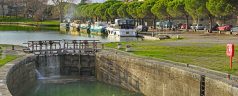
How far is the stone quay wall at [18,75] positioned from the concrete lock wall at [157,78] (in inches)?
210

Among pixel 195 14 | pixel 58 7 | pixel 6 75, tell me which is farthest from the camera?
pixel 58 7

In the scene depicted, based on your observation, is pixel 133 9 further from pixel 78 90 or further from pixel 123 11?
pixel 78 90

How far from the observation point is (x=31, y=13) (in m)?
176

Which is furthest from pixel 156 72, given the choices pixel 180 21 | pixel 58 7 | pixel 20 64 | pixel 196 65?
pixel 58 7

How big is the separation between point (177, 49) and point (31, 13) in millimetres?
146377

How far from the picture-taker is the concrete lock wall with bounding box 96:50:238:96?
19875 millimetres

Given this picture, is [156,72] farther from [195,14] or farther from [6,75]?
[195,14]

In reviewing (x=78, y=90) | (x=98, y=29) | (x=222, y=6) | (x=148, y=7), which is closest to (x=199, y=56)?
(x=78, y=90)

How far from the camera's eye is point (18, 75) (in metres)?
26.7

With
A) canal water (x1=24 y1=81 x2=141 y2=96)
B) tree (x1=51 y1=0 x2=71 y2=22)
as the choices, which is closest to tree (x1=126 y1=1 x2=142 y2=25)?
tree (x1=51 y1=0 x2=71 y2=22)

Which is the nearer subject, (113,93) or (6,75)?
(6,75)

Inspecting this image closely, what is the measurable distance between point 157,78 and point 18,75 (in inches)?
316

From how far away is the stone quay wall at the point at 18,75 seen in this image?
22172 mm

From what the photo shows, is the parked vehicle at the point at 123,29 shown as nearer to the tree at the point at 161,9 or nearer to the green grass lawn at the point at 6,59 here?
the tree at the point at 161,9
